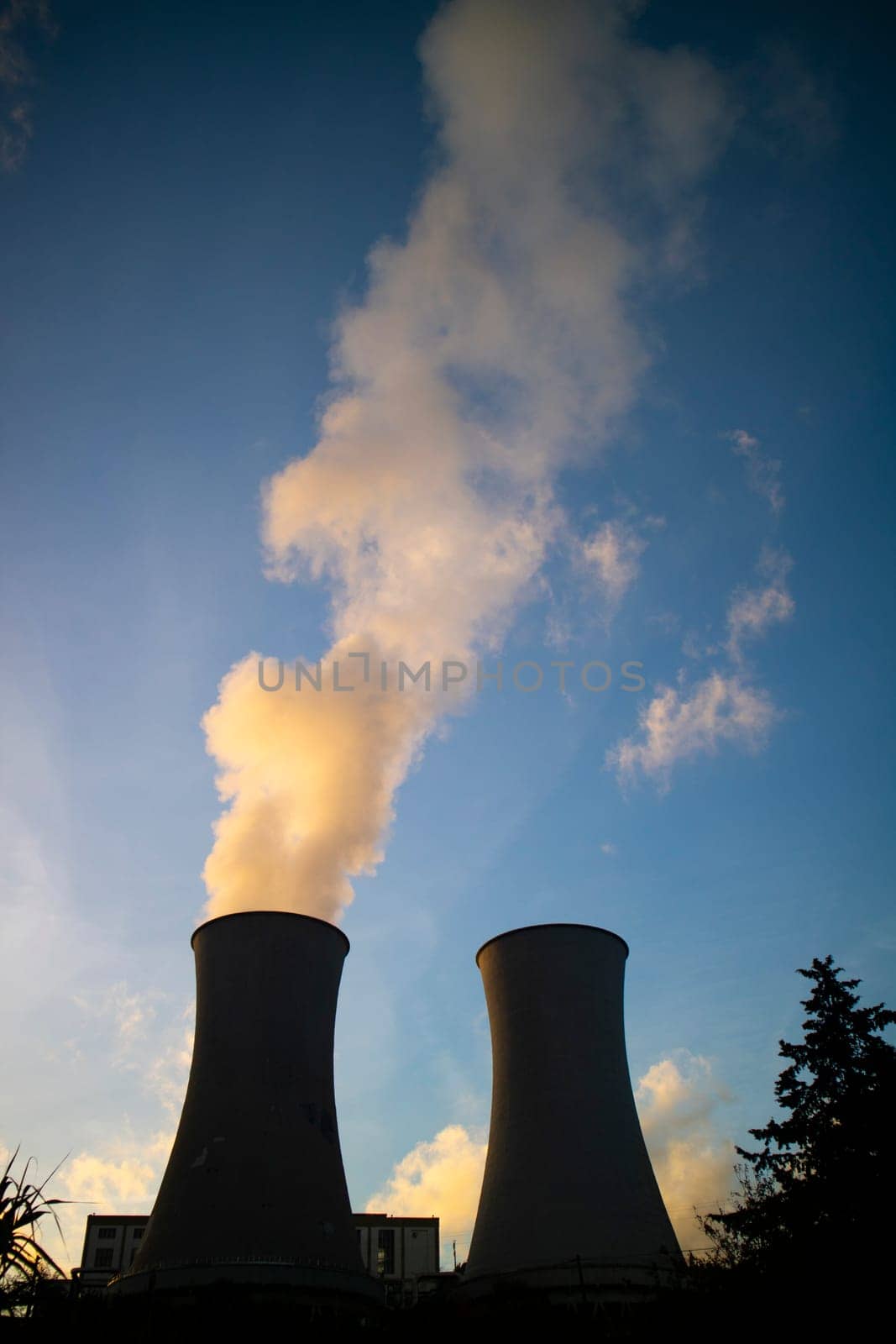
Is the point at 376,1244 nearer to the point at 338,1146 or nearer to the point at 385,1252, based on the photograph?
the point at 385,1252

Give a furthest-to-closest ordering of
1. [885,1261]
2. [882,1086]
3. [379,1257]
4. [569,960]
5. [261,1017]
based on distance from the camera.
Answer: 1. [379,1257]
2. [569,960]
3. [261,1017]
4. [882,1086]
5. [885,1261]

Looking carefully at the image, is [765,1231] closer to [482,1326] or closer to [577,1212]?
[577,1212]

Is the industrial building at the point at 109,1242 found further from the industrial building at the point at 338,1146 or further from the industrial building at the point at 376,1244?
the industrial building at the point at 338,1146

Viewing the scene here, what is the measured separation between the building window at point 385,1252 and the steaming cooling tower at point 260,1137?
2154 cm

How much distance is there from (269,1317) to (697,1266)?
7070mm

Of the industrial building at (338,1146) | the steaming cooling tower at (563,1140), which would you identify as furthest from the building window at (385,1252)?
the steaming cooling tower at (563,1140)

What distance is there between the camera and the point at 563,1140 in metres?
18.1

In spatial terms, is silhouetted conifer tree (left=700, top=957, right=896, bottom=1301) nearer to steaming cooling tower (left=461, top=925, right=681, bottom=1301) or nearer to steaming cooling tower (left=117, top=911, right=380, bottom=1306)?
steaming cooling tower (left=461, top=925, right=681, bottom=1301)

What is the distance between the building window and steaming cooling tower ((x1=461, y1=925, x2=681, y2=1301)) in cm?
2118

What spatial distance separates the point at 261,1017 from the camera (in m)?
18.1

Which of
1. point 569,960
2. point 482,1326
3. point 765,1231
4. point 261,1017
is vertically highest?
point 569,960

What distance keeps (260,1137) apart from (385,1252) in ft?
79.4

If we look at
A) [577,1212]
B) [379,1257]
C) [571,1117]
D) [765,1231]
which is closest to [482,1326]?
[577,1212]

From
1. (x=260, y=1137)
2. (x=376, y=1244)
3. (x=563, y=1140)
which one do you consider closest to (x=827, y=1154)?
(x=563, y=1140)
